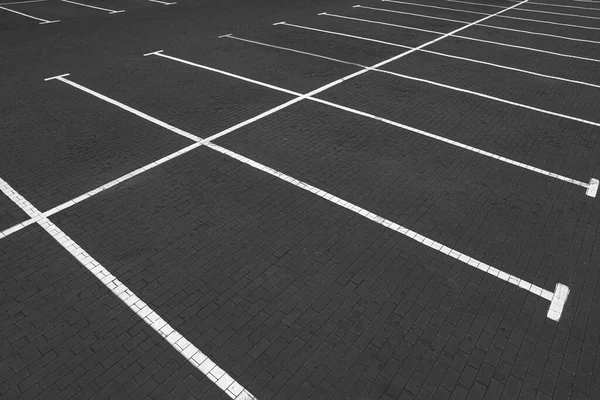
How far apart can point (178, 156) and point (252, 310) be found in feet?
14.4

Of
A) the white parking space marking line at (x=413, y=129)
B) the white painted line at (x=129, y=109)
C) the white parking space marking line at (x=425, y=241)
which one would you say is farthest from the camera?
the white painted line at (x=129, y=109)

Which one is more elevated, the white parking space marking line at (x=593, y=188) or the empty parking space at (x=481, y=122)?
the empty parking space at (x=481, y=122)

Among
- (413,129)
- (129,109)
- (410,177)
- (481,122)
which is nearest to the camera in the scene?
(410,177)

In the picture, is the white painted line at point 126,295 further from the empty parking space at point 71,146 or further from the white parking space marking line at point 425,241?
the white parking space marking line at point 425,241

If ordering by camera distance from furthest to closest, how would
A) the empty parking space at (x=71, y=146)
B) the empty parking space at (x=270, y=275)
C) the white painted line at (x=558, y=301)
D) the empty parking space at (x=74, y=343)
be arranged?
the empty parking space at (x=71, y=146), the white painted line at (x=558, y=301), the empty parking space at (x=270, y=275), the empty parking space at (x=74, y=343)

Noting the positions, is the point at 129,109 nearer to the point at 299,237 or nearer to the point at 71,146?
the point at 71,146

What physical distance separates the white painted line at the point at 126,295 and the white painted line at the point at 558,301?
4127mm

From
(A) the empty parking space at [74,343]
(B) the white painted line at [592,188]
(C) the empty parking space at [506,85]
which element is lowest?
(A) the empty parking space at [74,343]

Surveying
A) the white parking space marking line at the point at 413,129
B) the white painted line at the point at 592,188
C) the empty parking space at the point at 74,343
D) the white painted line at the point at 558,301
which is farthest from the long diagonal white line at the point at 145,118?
the white painted line at the point at 558,301

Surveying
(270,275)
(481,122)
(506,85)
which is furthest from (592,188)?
(270,275)

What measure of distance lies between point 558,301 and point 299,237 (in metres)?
3.83

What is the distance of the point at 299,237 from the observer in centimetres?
705

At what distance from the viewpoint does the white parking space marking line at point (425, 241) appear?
20.0ft

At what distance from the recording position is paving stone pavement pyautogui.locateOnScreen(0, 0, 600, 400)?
5.14m
